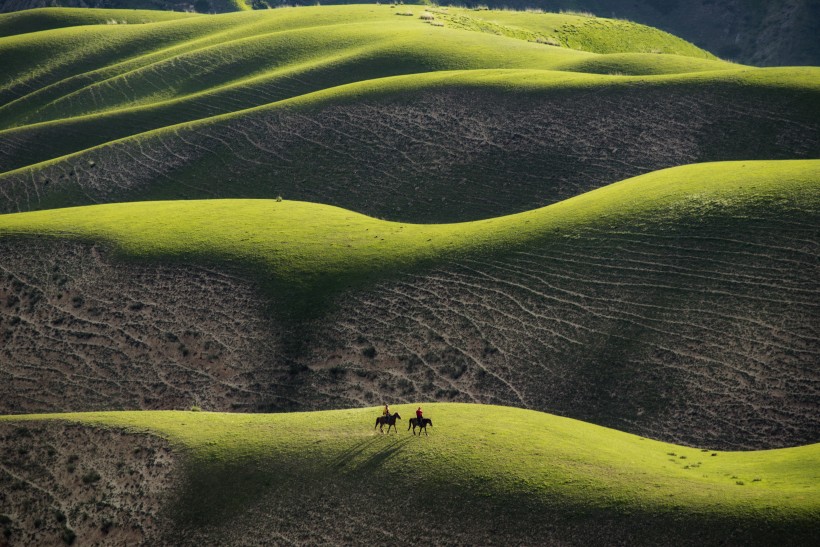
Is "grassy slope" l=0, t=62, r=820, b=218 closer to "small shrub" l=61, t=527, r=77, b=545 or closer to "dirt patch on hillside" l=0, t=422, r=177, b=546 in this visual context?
"dirt patch on hillside" l=0, t=422, r=177, b=546

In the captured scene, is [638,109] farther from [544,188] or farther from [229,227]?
[229,227]

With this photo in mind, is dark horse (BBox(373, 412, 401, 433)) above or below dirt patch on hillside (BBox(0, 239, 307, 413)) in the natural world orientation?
above

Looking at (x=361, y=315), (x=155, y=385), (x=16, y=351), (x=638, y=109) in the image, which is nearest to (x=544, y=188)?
(x=638, y=109)

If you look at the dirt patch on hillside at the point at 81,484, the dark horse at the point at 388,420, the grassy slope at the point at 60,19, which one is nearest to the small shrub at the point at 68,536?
the dirt patch on hillside at the point at 81,484

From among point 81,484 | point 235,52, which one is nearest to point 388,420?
point 81,484

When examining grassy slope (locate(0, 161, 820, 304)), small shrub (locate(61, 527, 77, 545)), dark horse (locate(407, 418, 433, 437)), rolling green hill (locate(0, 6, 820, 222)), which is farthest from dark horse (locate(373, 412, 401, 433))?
rolling green hill (locate(0, 6, 820, 222))

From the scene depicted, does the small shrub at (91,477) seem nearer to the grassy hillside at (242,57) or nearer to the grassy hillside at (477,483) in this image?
the grassy hillside at (477,483)
